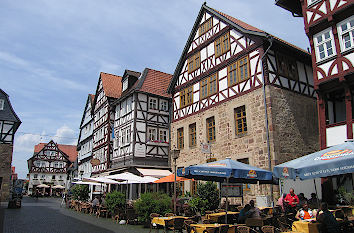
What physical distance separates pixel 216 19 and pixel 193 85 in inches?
174

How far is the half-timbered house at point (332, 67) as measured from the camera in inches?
474

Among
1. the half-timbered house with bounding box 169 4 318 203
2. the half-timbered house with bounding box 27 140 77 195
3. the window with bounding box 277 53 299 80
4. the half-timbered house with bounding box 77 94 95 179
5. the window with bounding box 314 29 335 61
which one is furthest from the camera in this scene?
the half-timbered house with bounding box 27 140 77 195

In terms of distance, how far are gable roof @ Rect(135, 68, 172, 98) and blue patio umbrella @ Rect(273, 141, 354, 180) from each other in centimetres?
1741

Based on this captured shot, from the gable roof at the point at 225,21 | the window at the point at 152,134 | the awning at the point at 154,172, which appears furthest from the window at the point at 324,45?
the window at the point at 152,134

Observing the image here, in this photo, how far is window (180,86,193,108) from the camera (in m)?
20.7

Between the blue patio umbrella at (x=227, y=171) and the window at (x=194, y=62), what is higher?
the window at (x=194, y=62)

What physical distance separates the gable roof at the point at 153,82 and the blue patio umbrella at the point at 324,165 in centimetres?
1741

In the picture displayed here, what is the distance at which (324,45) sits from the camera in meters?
13.1

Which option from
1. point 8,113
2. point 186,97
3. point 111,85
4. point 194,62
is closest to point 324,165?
point 186,97

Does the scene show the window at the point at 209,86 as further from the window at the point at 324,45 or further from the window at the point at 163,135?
the window at the point at 163,135

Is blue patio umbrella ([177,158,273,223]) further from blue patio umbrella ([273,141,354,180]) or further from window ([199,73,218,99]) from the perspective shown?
window ([199,73,218,99])

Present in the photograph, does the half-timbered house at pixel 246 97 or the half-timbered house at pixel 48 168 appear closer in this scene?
the half-timbered house at pixel 246 97

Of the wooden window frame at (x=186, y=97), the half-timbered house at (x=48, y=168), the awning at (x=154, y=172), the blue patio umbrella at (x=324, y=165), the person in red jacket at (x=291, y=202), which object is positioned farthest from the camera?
the half-timbered house at (x=48, y=168)

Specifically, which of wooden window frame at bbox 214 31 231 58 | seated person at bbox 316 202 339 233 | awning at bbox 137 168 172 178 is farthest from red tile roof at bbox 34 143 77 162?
seated person at bbox 316 202 339 233
